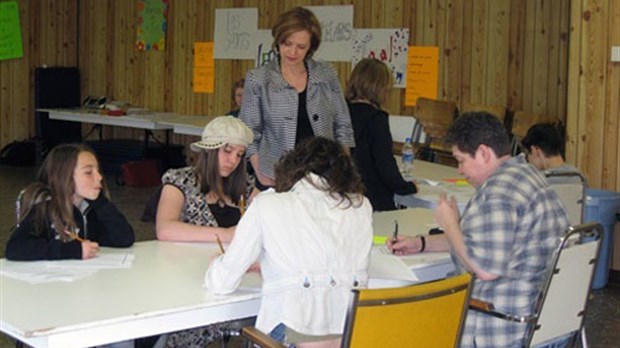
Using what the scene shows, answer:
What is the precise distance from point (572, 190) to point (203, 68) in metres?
Answer: 6.30

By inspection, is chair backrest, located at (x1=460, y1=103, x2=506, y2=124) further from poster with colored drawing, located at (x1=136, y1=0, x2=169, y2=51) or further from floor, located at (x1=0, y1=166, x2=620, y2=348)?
poster with colored drawing, located at (x1=136, y1=0, x2=169, y2=51)

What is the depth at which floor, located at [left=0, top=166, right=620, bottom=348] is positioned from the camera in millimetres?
5137

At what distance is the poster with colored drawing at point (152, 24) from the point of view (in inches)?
434

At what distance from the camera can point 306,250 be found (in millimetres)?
2744

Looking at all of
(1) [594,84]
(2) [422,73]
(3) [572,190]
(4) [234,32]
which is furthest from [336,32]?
(3) [572,190]

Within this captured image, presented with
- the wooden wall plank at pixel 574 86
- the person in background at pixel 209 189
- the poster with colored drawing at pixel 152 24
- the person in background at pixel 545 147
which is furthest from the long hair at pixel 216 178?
the poster with colored drawing at pixel 152 24

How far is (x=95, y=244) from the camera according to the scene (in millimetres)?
3250

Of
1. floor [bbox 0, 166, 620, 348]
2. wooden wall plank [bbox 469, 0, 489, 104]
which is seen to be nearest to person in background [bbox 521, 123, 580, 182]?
floor [bbox 0, 166, 620, 348]

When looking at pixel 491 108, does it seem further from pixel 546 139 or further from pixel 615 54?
pixel 546 139

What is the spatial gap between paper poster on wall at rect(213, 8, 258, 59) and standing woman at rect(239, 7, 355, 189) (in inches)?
218

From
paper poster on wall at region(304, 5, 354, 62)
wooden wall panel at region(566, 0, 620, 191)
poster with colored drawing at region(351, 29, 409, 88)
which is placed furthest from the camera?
paper poster on wall at region(304, 5, 354, 62)

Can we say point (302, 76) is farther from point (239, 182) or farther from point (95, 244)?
point (95, 244)

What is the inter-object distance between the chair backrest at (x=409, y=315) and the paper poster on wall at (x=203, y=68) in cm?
810

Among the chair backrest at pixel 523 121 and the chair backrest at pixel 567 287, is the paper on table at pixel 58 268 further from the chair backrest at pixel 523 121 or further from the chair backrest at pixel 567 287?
the chair backrest at pixel 523 121
